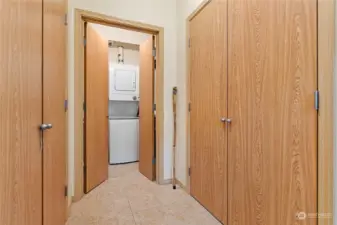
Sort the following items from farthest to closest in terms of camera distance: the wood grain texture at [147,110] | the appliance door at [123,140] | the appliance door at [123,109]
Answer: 1. the appliance door at [123,109]
2. the appliance door at [123,140]
3. the wood grain texture at [147,110]

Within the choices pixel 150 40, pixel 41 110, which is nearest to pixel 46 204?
pixel 41 110

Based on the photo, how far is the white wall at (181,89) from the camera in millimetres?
2512

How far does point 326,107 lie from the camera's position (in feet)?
3.04

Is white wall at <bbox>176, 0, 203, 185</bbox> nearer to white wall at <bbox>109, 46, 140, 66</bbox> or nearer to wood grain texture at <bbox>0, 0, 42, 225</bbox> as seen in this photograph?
wood grain texture at <bbox>0, 0, 42, 225</bbox>

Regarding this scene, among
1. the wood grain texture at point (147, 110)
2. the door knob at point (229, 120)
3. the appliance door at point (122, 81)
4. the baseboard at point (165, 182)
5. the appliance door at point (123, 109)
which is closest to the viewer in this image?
the door knob at point (229, 120)

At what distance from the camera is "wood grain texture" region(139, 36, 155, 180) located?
2.91 meters

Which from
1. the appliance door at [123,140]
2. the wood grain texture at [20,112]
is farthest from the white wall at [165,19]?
the wood grain texture at [20,112]

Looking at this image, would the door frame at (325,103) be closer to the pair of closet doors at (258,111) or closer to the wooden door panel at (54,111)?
the pair of closet doors at (258,111)

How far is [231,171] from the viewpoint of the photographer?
5.36ft

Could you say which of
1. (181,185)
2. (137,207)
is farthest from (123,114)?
(137,207)

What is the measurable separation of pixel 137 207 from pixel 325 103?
1.88 metres

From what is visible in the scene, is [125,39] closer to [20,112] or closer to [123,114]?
[123,114]

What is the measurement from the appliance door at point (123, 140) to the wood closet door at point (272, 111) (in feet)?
8.46

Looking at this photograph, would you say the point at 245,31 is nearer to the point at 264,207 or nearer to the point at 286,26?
the point at 286,26
